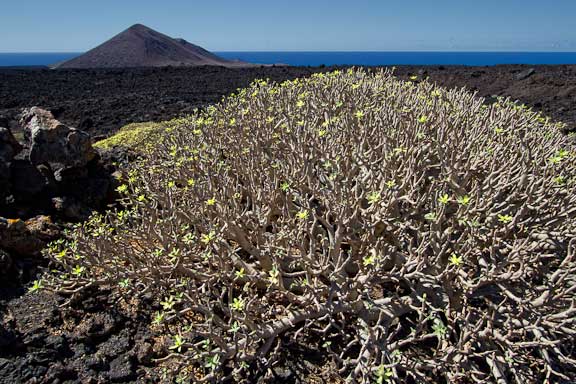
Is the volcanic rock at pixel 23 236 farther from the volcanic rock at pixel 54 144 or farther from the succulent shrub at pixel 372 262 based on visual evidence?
the volcanic rock at pixel 54 144

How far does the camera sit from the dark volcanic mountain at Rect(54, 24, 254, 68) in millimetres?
54281

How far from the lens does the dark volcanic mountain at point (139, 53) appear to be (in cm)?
5428

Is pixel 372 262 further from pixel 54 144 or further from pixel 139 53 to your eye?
pixel 139 53

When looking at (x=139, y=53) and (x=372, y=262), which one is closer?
(x=372, y=262)

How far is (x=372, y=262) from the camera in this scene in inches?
105

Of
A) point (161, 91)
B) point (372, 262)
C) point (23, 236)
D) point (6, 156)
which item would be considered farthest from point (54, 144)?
point (161, 91)

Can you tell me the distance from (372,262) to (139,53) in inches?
2492

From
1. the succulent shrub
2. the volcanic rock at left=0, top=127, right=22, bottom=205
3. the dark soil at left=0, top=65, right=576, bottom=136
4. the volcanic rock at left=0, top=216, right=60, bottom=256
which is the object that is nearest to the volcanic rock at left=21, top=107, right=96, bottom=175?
the volcanic rock at left=0, top=127, right=22, bottom=205

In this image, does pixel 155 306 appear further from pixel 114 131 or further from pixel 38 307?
pixel 114 131

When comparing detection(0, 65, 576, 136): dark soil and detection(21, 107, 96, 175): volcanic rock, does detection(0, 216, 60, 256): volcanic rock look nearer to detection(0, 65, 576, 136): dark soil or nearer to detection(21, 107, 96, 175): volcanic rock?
detection(21, 107, 96, 175): volcanic rock

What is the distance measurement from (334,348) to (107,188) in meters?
3.62

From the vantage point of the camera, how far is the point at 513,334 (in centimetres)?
257

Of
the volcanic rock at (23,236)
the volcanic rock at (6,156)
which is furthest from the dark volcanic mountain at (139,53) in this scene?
the volcanic rock at (23,236)

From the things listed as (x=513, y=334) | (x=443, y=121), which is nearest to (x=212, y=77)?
(x=443, y=121)
